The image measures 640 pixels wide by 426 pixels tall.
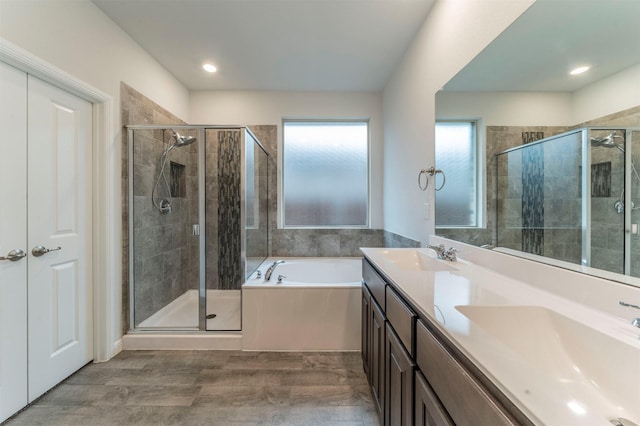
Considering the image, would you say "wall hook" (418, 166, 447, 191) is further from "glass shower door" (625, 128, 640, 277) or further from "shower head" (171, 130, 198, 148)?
"shower head" (171, 130, 198, 148)

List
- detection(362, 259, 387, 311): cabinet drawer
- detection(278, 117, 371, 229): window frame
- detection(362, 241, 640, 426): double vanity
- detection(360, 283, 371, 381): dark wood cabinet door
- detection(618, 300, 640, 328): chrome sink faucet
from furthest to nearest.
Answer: detection(278, 117, 371, 229): window frame, detection(360, 283, 371, 381): dark wood cabinet door, detection(362, 259, 387, 311): cabinet drawer, detection(618, 300, 640, 328): chrome sink faucet, detection(362, 241, 640, 426): double vanity

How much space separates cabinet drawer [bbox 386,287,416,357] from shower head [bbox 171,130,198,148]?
2.41 m

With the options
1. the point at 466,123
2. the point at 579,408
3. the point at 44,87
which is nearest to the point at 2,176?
the point at 44,87

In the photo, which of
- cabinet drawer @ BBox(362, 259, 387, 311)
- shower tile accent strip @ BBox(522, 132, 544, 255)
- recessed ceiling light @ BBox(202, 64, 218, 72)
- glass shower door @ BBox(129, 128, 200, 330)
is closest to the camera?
shower tile accent strip @ BBox(522, 132, 544, 255)

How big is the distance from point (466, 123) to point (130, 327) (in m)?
3.12

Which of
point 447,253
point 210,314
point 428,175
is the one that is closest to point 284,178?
point 210,314

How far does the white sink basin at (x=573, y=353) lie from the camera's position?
598 mm

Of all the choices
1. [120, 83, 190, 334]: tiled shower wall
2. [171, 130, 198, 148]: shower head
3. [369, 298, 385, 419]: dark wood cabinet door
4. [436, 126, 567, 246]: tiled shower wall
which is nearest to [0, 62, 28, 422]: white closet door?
[120, 83, 190, 334]: tiled shower wall

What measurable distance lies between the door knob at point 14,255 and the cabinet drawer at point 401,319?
6.98ft

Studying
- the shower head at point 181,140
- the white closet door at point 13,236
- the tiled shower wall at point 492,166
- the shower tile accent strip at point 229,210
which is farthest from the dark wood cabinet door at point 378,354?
the shower head at point 181,140

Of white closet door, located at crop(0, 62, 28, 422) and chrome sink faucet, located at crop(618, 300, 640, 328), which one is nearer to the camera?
chrome sink faucet, located at crop(618, 300, 640, 328)

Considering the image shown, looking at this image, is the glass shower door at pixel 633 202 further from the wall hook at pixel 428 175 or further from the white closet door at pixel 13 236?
the white closet door at pixel 13 236

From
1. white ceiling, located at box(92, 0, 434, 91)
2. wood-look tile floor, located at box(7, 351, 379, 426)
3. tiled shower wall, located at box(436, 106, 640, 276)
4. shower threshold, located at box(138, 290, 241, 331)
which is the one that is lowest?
wood-look tile floor, located at box(7, 351, 379, 426)

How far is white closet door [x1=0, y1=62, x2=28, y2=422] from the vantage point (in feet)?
4.74
